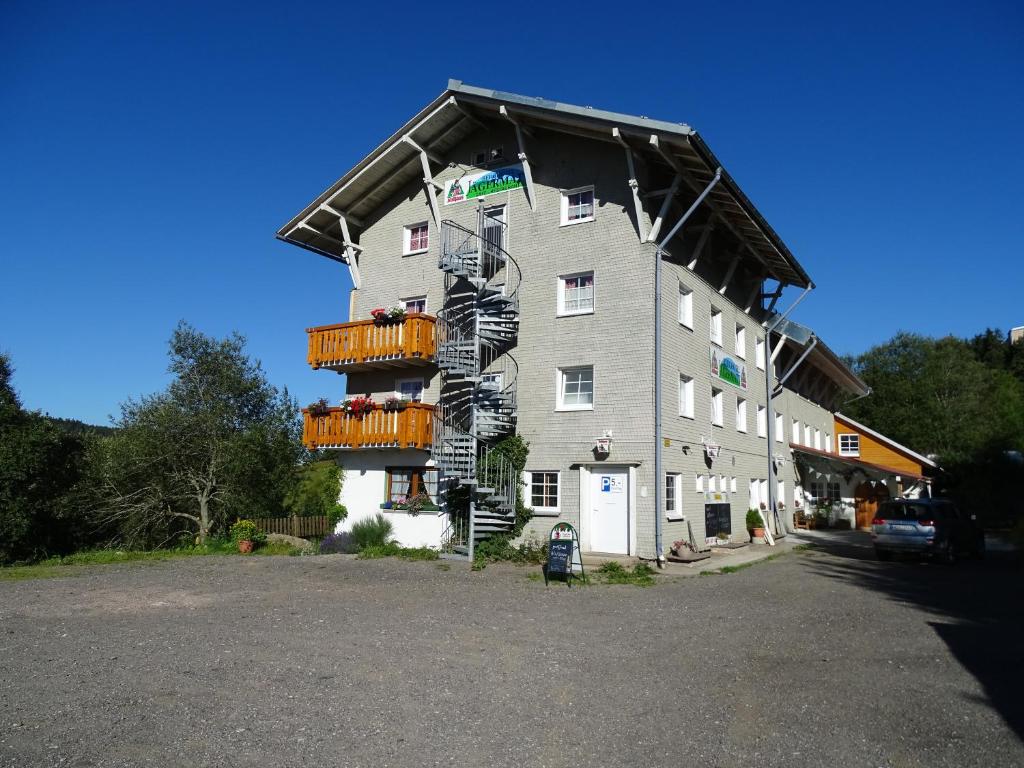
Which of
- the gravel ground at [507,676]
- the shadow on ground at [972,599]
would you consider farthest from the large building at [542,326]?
the gravel ground at [507,676]

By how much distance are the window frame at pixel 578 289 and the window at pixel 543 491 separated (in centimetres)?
408

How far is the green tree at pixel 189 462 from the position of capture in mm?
Answer: 23328

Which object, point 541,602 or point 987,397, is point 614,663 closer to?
point 541,602

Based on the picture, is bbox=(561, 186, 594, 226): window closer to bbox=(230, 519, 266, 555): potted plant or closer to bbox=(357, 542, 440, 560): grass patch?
bbox=(357, 542, 440, 560): grass patch

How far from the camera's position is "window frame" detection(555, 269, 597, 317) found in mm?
18766

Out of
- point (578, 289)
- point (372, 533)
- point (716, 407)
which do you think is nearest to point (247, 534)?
point (372, 533)

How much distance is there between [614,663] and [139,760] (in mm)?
4618

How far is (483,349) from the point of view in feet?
66.1

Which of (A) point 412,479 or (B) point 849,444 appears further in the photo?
(B) point 849,444

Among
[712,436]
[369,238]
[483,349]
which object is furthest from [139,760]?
[369,238]

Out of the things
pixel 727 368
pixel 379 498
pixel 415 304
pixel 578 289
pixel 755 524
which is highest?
pixel 415 304

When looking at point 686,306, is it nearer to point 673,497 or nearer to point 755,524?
point 673,497

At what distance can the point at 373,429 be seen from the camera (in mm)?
20188

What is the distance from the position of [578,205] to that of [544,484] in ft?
23.9
